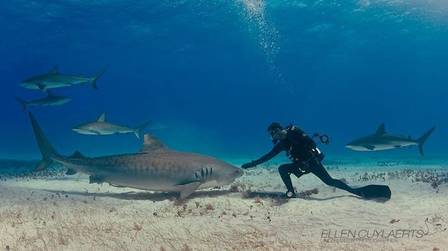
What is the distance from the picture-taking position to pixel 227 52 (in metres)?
72.1

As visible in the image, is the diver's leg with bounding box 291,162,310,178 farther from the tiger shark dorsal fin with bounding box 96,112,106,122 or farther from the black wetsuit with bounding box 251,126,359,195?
the tiger shark dorsal fin with bounding box 96,112,106,122

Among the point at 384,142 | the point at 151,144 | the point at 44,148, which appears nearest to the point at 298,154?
the point at 151,144

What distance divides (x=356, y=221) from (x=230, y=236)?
8.09 feet

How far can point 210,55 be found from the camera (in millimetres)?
73938

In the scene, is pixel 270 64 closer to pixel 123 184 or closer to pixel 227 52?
pixel 227 52

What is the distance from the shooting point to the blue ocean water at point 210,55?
144ft

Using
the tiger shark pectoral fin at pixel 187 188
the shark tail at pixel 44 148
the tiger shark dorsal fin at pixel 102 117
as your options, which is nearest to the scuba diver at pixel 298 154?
the tiger shark pectoral fin at pixel 187 188

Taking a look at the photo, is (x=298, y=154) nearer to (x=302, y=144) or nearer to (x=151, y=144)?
(x=302, y=144)

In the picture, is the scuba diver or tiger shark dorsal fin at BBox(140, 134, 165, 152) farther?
tiger shark dorsal fin at BBox(140, 134, 165, 152)

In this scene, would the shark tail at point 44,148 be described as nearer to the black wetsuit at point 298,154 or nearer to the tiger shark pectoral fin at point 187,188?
the tiger shark pectoral fin at point 187,188

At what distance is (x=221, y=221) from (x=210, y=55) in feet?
222

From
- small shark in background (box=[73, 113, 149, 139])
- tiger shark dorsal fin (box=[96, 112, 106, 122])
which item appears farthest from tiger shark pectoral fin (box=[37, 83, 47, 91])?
tiger shark dorsal fin (box=[96, 112, 106, 122])

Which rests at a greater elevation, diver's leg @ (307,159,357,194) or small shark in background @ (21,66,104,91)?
small shark in background @ (21,66,104,91)

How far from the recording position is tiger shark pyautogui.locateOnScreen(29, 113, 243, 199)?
32.0 ft
